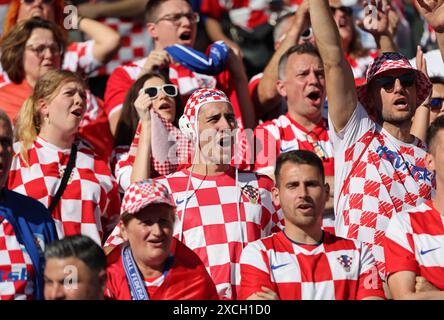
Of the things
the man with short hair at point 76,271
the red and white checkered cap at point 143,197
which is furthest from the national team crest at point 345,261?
the man with short hair at point 76,271

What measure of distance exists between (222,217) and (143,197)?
0.85 m

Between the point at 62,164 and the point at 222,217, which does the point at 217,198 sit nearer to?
the point at 222,217

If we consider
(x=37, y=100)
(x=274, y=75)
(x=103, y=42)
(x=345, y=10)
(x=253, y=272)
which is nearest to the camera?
(x=253, y=272)

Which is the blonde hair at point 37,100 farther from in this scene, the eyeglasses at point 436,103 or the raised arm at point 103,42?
the eyeglasses at point 436,103

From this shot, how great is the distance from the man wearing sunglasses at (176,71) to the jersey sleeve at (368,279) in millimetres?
2511

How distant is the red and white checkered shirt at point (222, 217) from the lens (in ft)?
23.3

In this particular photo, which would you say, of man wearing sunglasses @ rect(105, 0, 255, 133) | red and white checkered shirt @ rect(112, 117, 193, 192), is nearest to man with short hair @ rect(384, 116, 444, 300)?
red and white checkered shirt @ rect(112, 117, 193, 192)

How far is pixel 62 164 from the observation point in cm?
788

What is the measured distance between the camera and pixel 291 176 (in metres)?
6.74

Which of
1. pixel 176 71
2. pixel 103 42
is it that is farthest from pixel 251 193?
pixel 103 42

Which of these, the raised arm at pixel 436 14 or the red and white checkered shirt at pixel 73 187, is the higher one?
the raised arm at pixel 436 14

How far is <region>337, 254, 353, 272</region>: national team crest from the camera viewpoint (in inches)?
256

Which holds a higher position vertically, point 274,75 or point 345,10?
point 345,10

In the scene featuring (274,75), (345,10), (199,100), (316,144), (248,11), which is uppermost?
(248,11)
